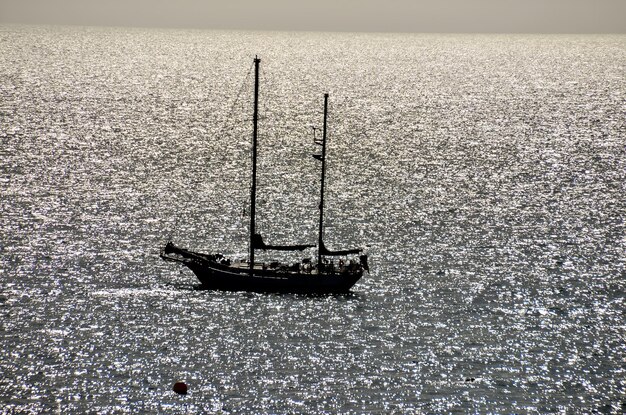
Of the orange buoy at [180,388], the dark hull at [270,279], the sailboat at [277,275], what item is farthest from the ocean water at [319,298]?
the sailboat at [277,275]

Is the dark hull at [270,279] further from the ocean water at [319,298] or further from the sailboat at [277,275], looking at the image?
the ocean water at [319,298]

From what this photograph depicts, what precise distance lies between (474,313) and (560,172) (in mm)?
80979

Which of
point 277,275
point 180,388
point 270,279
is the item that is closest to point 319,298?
point 277,275

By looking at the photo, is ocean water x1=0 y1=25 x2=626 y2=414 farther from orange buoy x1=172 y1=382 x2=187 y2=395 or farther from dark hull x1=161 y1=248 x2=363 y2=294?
dark hull x1=161 y1=248 x2=363 y2=294

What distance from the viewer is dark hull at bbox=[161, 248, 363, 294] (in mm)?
90375

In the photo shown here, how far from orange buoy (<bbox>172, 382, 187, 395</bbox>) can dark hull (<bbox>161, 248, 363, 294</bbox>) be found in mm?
24167

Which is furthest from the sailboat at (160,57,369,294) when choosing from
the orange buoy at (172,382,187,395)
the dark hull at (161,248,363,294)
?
the orange buoy at (172,382,187,395)

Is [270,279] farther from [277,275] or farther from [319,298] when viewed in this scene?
[319,298]

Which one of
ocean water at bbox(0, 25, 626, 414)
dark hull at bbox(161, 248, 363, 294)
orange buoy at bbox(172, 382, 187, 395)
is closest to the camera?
orange buoy at bbox(172, 382, 187, 395)

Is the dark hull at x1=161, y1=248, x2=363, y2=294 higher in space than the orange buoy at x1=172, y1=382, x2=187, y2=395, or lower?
higher

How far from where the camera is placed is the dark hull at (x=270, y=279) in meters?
90.4

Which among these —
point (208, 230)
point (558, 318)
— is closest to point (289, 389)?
point (558, 318)

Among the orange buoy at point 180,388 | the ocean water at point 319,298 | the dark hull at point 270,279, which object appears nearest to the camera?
the orange buoy at point 180,388

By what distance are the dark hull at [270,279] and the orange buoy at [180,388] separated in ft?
79.3
